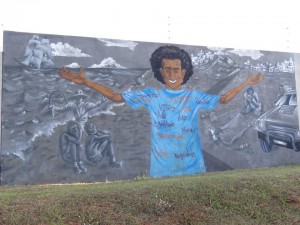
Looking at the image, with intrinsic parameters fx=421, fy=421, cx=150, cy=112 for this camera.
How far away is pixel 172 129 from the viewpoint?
529 inches

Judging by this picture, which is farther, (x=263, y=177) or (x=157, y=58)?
(x=157, y=58)

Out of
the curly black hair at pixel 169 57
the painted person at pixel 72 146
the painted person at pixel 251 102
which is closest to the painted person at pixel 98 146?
the painted person at pixel 72 146

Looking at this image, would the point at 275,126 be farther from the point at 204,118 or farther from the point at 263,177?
the point at 263,177

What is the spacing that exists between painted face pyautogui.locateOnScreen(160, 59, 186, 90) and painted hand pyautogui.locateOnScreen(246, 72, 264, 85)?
2.58 m

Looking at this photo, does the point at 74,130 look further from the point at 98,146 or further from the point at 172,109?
the point at 172,109

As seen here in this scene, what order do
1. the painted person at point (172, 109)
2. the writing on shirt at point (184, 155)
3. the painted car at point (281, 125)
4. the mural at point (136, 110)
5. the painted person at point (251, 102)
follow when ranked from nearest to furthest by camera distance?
the mural at point (136, 110), the painted person at point (172, 109), the writing on shirt at point (184, 155), the painted person at point (251, 102), the painted car at point (281, 125)

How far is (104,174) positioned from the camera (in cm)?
1251

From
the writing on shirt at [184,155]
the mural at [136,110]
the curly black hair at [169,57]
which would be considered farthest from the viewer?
the curly black hair at [169,57]

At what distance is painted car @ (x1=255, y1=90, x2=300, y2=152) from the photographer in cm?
1487

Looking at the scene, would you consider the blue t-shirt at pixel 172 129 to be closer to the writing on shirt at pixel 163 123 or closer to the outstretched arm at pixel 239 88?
the writing on shirt at pixel 163 123

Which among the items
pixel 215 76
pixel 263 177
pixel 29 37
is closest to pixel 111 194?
pixel 263 177

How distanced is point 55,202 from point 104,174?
19.8 feet

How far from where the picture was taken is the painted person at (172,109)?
13.2m

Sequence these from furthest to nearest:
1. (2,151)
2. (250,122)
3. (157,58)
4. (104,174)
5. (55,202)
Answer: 1. (250,122)
2. (157,58)
3. (104,174)
4. (2,151)
5. (55,202)
